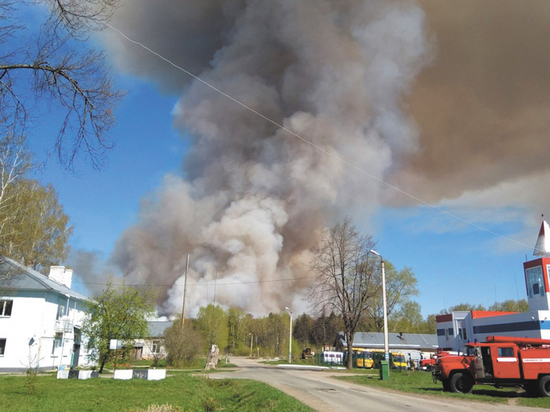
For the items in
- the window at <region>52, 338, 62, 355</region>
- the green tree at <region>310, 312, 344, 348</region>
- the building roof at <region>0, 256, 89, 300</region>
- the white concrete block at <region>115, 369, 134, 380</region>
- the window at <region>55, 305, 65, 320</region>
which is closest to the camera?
the white concrete block at <region>115, 369, 134, 380</region>

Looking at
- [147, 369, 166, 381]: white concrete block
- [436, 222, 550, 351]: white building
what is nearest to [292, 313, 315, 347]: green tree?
[436, 222, 550, 351]: white building

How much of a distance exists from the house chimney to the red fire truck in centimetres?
3560

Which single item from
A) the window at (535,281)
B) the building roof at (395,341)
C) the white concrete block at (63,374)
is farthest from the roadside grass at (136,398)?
the building roof at (395,341)

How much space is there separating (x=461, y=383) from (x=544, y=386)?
293 centimetres

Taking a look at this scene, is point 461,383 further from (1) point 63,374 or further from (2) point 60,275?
(2) point 60,275

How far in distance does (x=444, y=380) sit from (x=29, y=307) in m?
28.5

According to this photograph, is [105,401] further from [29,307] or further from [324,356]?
[324,356]

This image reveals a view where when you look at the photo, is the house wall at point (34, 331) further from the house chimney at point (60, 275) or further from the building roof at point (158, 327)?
the building roof at point (158, 327)

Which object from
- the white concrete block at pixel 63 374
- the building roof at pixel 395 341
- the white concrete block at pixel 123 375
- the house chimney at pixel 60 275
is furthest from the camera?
the building roof at pixel 395 341

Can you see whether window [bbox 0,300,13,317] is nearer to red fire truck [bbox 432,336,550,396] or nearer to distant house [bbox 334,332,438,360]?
red fire truck [bbox 432,336,550,396]

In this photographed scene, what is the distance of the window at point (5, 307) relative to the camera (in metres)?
31.5

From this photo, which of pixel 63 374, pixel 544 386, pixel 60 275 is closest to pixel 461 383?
pixel 544 386

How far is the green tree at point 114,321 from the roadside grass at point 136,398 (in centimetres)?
620

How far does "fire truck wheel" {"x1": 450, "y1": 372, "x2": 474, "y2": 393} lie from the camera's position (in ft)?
58.2
